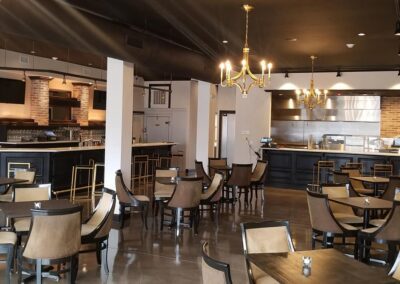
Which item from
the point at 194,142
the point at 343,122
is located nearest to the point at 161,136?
the point at 194,142

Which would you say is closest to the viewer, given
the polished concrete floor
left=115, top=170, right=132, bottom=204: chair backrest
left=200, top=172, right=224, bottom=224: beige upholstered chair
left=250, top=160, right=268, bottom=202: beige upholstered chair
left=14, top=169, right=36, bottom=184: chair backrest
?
the polished concrete floor

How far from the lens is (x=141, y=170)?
1304cm

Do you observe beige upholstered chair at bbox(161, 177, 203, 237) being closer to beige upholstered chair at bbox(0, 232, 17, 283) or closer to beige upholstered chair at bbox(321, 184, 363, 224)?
beige upholstered chair at bbox(321, 184, 363, 224)

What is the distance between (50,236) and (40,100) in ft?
32.7

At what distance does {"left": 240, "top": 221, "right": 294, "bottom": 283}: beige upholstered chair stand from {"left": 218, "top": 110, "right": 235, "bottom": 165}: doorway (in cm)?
1383

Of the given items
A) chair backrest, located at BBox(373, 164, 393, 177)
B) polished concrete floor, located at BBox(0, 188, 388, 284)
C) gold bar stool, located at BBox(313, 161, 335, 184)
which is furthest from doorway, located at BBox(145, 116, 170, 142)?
chair backrest, located at BBox(373, 164, 393, 177)

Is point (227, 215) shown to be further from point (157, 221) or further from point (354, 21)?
point (354, 21)

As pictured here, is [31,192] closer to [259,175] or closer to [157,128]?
[259,175]

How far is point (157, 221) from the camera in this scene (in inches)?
304

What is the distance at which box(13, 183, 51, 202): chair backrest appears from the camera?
5.30 meters

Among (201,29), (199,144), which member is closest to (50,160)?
(199,144)

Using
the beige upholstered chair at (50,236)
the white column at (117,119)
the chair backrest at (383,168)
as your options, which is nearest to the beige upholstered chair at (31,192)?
the beige upholstered chair at (50,236)

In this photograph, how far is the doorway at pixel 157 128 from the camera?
16766mm

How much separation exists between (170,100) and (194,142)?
4.30 meters
